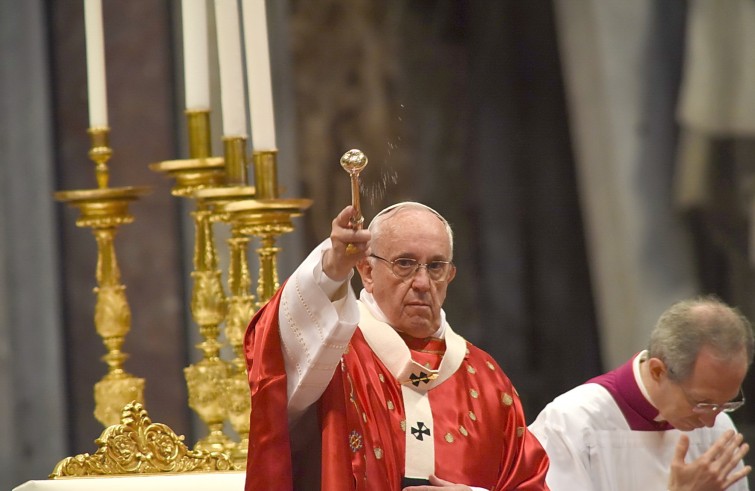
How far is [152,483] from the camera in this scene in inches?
157

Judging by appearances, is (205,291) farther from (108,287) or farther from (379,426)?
(379,426)

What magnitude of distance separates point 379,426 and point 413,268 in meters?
0.43

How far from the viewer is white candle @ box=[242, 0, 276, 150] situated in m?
4.20

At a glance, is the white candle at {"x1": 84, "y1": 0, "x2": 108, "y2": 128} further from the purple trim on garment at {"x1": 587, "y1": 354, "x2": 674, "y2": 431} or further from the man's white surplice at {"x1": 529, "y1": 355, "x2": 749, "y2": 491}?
the purple trim on garment at {"x1": 587, "y1": 354, "x2": 674, "y2": 431}

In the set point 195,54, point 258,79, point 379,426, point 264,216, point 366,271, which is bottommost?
point 379,426

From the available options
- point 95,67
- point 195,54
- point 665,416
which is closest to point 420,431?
point 665,416

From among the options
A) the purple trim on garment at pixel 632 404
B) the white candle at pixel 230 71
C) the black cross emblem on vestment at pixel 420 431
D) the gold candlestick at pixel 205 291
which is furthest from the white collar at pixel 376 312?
the purple trim on garment at pixel 632 404

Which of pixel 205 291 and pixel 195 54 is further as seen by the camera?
pixel 195 54

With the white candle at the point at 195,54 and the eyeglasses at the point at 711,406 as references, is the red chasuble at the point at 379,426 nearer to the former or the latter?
the eyeglasses at the point at 711,406

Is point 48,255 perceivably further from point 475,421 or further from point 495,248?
point 475,421

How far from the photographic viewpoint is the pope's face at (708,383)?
172 inches

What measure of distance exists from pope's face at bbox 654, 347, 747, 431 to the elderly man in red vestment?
2.52 feet

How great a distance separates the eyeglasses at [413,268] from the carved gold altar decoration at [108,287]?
1056 millimetres

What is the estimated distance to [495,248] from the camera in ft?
20.6
